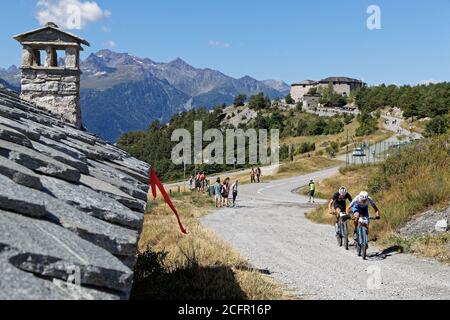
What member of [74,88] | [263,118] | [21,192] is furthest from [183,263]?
[263,118]

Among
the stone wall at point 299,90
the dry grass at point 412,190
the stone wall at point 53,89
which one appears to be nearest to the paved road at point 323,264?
the dry grass at point 412,190

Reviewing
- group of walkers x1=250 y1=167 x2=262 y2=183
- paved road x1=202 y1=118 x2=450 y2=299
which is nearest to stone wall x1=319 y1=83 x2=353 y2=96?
group of walkers x1=250 y1=167 x2=262 y2=183

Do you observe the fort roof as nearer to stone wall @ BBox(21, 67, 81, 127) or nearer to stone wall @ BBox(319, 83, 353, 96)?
stone wall @ BBox(319, 83, 353, 96)

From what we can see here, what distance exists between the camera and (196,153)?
4119 inches

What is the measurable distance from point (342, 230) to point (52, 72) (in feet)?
25.6

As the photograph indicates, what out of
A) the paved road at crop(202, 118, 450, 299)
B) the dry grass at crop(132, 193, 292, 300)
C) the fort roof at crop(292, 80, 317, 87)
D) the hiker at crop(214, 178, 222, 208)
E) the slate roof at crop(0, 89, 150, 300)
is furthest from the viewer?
the fort roof at crop(292, 80, 317, 87)

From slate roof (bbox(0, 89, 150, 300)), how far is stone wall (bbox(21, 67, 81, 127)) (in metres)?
6.79

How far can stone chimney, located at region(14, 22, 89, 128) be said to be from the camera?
421 inches

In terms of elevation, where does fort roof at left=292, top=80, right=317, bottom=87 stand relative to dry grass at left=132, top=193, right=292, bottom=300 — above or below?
above

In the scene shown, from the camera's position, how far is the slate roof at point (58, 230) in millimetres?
2154

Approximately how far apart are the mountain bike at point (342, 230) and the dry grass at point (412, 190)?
1.17m

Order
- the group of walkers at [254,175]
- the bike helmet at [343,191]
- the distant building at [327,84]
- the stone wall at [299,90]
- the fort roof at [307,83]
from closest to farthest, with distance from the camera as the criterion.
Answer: the bike helmet at [343,191], the group of walkers at [254,175], the stone wall at [299,90], the distant building at [327,84], the fort roof at [307,83]

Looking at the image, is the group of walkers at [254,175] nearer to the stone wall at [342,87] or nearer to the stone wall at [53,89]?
the stone wall at [53,89]
